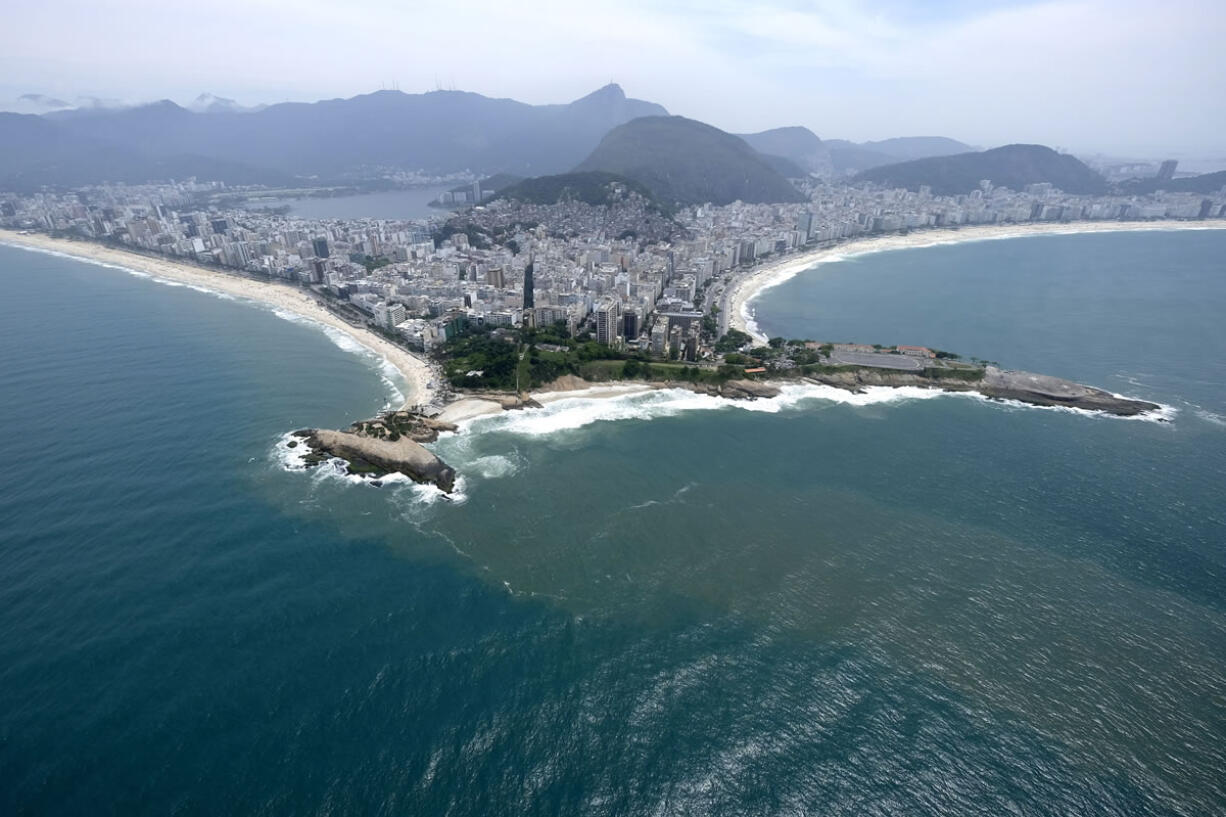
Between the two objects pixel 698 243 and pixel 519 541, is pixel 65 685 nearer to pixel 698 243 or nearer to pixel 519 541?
pixel 519 541

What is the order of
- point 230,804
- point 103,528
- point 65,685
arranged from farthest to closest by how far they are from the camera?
point 103,528, point 65,685, point 230,804

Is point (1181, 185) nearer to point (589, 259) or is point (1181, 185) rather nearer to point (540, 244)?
point (589, 259)

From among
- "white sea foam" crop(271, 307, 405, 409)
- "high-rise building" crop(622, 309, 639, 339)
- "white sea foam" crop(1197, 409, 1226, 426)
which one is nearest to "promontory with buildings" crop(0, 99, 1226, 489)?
"high-rise building" crop(622, 309, 639, 339)

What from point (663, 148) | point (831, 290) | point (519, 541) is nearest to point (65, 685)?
point (519, 541)

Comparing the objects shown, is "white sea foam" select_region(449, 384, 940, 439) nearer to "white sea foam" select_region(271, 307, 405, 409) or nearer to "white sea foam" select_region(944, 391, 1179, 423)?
"white sea foam" select_region(944, 391, 1179, 423)

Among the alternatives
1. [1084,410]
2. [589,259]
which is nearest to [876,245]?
[589,259]

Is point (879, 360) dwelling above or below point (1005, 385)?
above
